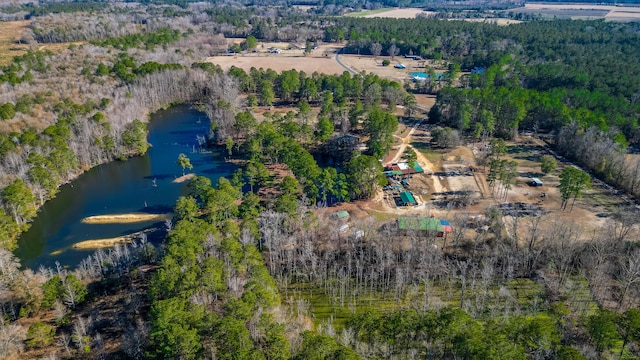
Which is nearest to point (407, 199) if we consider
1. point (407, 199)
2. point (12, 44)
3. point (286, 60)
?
point (407, 199)

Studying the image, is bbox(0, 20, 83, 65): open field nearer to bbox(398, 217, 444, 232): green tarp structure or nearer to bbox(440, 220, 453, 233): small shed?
bbox(398, 217, 444, 232): green tarp structure

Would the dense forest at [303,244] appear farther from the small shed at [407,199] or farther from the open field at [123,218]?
the open field at [123,218]

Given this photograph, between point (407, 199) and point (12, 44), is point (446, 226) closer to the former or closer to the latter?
point (407, 199)

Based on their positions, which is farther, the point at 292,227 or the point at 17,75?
the point at 17,75

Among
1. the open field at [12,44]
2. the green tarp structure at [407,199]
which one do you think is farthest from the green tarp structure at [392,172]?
the open field at [12,44]

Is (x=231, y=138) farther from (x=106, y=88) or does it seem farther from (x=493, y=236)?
(x=493, y=236)

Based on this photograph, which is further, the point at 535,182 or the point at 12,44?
the point at 12,44

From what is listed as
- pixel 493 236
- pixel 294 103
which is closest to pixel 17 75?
pixel 294 103
